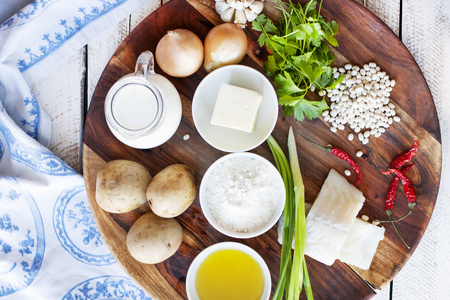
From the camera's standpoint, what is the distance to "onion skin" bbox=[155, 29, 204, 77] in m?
1.49

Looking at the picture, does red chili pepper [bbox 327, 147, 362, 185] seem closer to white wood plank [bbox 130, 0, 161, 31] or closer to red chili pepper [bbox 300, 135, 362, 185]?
red chili pepper [bbox 300, 135, 362, 185]

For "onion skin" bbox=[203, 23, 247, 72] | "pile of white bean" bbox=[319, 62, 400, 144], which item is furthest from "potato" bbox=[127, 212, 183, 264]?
"pile of white bean" bbox=[319, 62, 400, 144]

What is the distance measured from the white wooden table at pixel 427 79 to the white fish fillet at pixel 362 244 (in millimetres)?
281

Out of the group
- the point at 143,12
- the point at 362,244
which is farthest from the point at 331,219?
the point at 143,12

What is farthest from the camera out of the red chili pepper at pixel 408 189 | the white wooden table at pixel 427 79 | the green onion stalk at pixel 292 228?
the white wooden table at pixel 427 79

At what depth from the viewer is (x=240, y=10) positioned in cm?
156

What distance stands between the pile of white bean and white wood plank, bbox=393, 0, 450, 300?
220 millimetres

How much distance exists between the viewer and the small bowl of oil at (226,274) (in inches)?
60.2

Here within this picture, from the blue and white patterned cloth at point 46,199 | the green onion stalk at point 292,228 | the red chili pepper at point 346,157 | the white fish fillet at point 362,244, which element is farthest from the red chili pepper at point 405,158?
the blue and white patterned cloth at point 46,199

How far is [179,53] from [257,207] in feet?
2.01

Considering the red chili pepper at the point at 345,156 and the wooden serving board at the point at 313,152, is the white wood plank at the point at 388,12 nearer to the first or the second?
the wooden serving board at the point at 313,152

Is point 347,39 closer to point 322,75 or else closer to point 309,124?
point 322,75

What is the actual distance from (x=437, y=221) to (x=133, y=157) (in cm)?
125

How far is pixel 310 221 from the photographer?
5.18 feet
